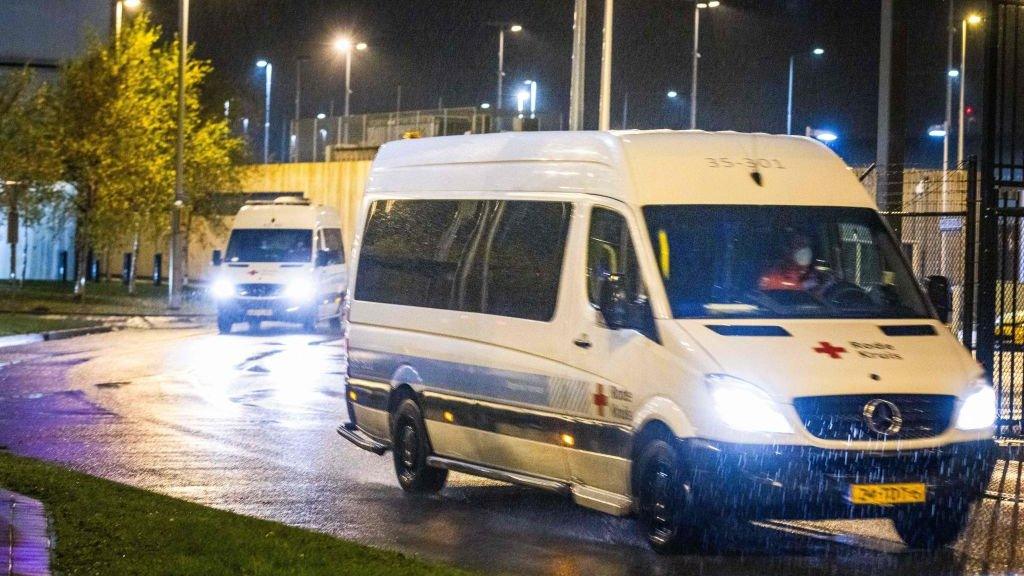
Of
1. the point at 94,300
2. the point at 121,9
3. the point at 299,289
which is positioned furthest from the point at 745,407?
the point at 121,9

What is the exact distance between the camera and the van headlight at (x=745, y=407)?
9.15m

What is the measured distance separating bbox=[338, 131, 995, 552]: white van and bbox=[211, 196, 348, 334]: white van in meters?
20.6

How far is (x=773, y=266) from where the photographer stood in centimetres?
1028

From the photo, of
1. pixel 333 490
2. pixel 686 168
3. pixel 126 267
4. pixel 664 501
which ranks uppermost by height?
pixel 686 168

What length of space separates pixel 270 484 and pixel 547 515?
2359mm

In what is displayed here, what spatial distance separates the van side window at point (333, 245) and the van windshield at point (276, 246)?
41cm

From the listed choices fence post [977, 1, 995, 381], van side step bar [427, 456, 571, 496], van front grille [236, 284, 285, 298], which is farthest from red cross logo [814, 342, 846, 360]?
van front grille [236, 284, 285, 298]

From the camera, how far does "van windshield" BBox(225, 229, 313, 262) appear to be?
110 feet

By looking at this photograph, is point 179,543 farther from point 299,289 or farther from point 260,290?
point 260,290

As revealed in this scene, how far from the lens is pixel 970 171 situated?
14750 mm

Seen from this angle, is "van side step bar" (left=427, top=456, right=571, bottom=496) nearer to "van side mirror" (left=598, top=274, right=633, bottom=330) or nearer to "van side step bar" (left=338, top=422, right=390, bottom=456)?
"van side step bar" (left=338, top=422, right=390, bottom=456)

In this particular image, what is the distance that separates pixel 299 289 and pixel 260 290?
0.77m

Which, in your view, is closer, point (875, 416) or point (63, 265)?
point (875, 416)

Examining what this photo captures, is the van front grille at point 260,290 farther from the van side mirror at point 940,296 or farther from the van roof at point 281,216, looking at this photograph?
the van side mirror at point 940,296
